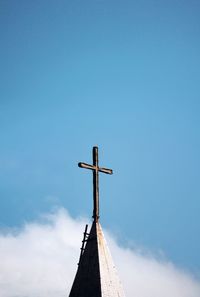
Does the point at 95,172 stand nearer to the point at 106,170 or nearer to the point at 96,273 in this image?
the point at 106,170

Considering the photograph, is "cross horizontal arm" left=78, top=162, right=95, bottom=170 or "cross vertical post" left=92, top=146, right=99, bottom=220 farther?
"cross horizontal arm" left=78, top=162, right=95, bottom=170

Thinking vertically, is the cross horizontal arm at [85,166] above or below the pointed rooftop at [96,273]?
above

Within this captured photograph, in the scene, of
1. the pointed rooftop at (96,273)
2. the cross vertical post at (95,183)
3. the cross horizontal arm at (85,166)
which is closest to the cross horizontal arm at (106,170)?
the cross vertical post at (95,183)

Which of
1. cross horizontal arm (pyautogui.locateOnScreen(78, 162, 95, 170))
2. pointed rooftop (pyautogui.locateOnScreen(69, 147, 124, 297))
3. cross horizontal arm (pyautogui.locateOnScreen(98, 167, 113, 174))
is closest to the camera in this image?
pointed rooftop (pyautogui.locateOnScreen(69, 147, 124, 297))

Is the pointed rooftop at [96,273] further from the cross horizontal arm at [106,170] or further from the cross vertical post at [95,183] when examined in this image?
the cross horizontal arm at [106,170]

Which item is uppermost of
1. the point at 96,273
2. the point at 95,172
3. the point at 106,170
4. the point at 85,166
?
the point at 106,170

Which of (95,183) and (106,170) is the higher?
(106,170)

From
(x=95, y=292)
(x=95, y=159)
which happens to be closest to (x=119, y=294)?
(x=95, y=292)

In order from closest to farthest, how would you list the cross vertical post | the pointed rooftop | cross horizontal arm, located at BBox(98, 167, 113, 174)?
the pointed rooftop → the cross vertical post → cross horizontal arm, located at BBox(98, 167, 113, 174)

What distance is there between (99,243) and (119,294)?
1668mm

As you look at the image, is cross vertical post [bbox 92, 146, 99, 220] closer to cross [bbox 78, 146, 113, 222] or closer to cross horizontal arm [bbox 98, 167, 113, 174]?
cross [bbox 78, 146, 113, 222]

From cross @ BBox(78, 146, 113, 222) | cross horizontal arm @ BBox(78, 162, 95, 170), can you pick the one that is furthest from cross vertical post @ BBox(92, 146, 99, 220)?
cross horizontal arm @ BBox(78, 162, 95, 170)

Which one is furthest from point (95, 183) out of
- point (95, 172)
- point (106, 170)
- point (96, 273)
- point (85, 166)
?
point (96, 273)

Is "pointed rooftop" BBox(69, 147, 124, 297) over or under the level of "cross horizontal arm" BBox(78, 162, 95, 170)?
under
